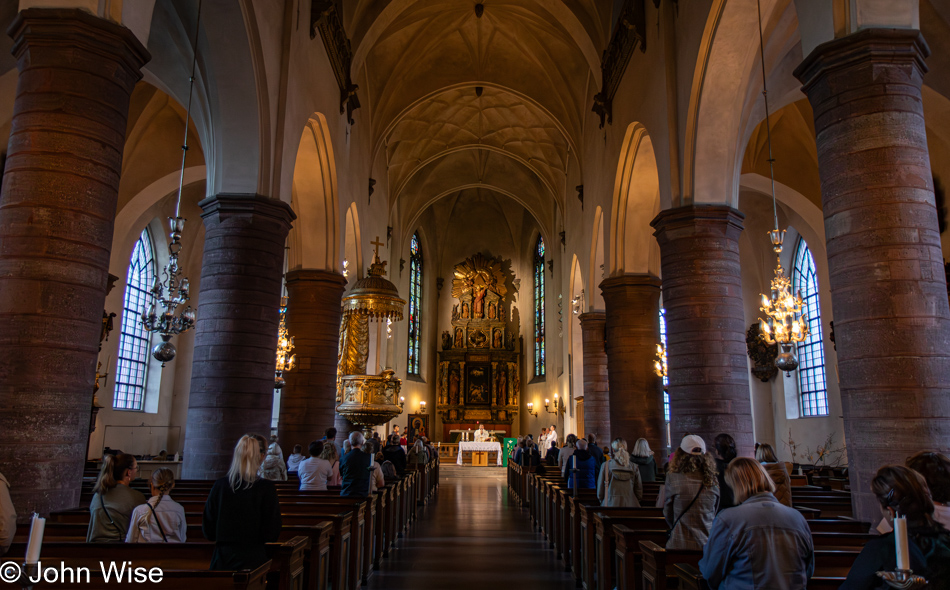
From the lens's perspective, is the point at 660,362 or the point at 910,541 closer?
the point at 910,541

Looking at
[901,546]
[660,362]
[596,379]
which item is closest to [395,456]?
[660,362]

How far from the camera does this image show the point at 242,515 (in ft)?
11.6

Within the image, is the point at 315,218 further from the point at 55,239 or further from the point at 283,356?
the point at 55,239

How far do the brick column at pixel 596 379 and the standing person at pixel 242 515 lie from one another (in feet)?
45.3

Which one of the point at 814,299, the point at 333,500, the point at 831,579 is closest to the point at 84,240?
the point at 333,500

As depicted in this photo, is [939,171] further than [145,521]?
Yes

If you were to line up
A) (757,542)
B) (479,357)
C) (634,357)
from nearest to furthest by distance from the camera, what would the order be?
1. (757,542)
2. (634,357)
3. (479,357)

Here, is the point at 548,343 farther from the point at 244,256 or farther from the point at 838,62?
the point at 838,62

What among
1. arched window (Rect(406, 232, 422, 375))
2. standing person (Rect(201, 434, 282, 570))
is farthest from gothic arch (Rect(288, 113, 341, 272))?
arched window (Rect(406, 232, 422, 375))

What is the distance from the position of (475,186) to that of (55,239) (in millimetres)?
24341

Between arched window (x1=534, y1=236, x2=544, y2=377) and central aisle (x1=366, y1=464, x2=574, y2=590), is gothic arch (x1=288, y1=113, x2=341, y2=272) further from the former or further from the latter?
arched window (x1=534, y1=236, x2=544, y2=377)

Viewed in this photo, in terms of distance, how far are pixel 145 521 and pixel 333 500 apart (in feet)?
8.77

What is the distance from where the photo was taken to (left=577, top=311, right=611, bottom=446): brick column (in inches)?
663

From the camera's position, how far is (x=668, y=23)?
10836 mm
